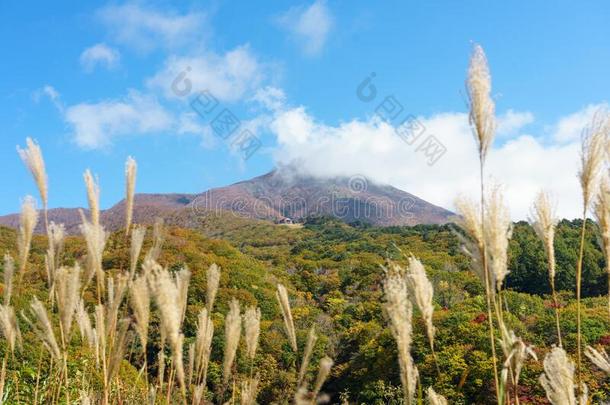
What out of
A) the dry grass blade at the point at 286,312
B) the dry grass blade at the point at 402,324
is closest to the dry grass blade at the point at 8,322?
the dry grass blade at the point at 286,312

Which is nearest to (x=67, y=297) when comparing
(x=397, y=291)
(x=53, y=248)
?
(x=53, y=248)

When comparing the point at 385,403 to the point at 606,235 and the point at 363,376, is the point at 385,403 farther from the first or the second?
the point at 606,235

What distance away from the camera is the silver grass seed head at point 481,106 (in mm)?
1989

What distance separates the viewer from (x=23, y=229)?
2.73m

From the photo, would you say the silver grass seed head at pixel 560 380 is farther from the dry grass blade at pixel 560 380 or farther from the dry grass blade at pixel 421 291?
the dry grass blade at pixel 421 291

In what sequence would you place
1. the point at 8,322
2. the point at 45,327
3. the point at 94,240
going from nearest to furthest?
the point at 45,327
the point at 94,240
the point at 8,322

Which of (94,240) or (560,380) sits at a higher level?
(94,240)

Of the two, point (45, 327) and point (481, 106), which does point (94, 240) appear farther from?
point (481, 106)

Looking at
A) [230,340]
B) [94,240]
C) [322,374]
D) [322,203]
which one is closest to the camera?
[322,374]

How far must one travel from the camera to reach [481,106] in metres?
2.03

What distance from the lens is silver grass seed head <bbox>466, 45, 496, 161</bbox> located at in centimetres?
199

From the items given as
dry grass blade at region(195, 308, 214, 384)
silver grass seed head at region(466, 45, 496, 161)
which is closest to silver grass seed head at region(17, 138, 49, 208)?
dry grass blade at region(195, 308, 214, 384)

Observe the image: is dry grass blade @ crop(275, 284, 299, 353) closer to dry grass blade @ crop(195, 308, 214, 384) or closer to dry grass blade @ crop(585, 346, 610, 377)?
dry grass blade @ crop(195, 308, 214, 384)

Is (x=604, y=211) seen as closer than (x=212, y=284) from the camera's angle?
Yes
